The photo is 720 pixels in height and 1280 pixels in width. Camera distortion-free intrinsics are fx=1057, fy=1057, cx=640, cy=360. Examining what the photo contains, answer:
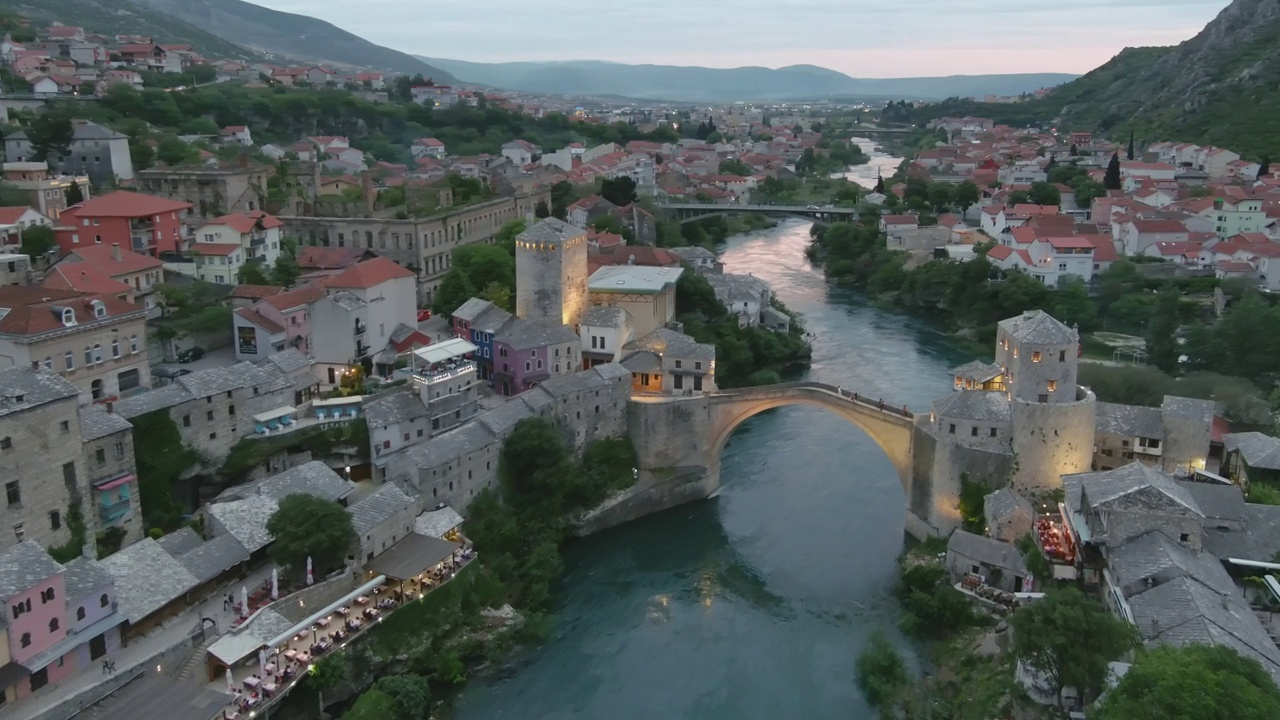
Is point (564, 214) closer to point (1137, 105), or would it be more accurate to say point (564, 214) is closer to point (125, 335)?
point (125, 335)

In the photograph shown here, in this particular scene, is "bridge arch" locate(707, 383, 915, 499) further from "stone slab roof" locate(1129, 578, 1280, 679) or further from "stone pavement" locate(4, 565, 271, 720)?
"stone pavement" locate(4, 565, 271, 720)

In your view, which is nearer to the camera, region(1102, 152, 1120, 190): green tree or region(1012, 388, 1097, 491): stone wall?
region(1012, 388, 1097, 491): stone wall

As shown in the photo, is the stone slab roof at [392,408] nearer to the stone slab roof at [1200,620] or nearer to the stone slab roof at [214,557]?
the stone slab roof at [214,557]

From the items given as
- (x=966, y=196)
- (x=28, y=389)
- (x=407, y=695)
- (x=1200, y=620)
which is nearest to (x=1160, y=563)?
(x=1200, y=620)

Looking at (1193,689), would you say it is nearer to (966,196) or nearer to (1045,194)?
(1045,194)

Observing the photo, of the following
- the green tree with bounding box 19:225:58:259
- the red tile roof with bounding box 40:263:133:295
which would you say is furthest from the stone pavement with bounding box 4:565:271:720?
the green tree with bounding box 19:225:58:259

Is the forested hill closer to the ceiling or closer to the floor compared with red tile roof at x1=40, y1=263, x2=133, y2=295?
closer to the ceiling
